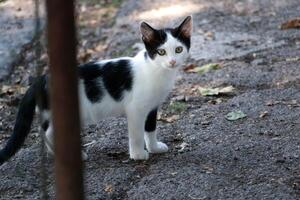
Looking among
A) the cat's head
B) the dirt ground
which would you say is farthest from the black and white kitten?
the dirt ground

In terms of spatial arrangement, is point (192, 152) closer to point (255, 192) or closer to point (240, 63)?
point (255, 192)

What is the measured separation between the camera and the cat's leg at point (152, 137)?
416cm

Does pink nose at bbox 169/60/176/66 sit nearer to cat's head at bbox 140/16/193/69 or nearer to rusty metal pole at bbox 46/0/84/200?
cat's head at bbox 140/16/193/69

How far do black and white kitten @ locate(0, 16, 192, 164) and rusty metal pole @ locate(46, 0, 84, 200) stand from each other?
2187mm

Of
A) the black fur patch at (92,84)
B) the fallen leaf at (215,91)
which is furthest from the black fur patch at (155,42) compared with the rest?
the fallen leaf at (215,91)

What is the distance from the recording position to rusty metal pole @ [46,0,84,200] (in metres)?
1.66

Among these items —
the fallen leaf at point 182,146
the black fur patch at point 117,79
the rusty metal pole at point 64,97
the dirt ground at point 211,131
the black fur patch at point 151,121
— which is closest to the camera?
the rusty metal pole at point 64,97

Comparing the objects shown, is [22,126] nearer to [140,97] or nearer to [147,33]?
[140,97]

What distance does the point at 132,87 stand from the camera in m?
4.02

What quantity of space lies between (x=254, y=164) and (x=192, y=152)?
1.55 ft

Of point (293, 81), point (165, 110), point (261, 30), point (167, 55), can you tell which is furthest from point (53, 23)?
point (261, 30)

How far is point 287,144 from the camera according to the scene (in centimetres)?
410

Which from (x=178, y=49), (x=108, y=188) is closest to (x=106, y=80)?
(x=178, y=49)

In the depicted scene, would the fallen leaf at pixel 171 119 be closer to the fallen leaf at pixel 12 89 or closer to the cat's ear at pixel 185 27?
the cat's ear at pixel 185 27
